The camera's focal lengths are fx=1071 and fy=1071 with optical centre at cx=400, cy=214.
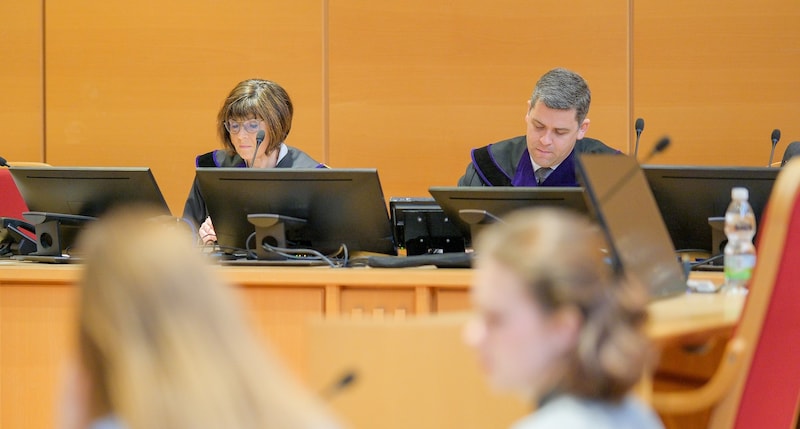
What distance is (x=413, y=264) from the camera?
2.86 metres

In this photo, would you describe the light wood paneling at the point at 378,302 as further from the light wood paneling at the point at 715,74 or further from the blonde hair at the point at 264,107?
the light wood paneling at the point at 715,74

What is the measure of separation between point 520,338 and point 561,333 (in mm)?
44

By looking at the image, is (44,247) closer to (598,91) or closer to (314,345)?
(314,345)

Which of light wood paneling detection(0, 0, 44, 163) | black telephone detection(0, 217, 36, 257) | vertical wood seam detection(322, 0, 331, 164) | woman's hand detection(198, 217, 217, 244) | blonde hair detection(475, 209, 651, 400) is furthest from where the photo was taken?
light wood paneling detection(0, 0, 44, 163)

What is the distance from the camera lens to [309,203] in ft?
9.93

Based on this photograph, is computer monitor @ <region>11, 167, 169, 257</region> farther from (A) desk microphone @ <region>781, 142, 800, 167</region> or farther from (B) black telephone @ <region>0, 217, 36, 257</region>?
(A) desk microphone @ <region>781, 142, 800, 167</region>

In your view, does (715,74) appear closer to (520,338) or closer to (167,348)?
(520,338)

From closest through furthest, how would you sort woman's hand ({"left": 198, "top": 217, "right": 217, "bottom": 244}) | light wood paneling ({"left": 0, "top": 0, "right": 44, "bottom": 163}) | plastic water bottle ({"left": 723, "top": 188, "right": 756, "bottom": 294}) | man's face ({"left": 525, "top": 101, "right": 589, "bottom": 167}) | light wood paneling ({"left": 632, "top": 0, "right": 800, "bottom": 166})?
plastic water bottle ({"left": 723, "top": 188, "right": 756, "bottom": 294}) → woman's hand ({"left": 198, "top": 217, "right": 217, "bottom": 244}) → man's face ({"left": 525, "top": 101, "right": 589, "bottom": 167}) → light wood paneling ({"left": 632, "top": 0, "right": 800, "bottom": 166}) → light wood paneling ({"left": 0, "top": 0, "right": 44, "bottom": 163})

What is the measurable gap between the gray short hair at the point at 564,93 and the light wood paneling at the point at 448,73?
4.61 ft

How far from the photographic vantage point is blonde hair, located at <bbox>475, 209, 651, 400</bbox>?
3.72 feet

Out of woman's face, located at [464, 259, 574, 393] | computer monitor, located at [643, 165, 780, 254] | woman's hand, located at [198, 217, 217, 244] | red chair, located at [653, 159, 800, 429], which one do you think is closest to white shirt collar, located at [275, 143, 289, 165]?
woman's hand, located at [198, 217, 217, 244]

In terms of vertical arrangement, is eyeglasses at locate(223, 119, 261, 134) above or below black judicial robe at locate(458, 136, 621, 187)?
above

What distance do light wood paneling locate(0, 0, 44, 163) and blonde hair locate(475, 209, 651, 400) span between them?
15.3ft

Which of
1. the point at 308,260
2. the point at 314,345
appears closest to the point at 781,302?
the point at 314,345
